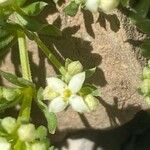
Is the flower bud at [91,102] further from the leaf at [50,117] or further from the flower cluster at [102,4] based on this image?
the flower cluster at [102,4]

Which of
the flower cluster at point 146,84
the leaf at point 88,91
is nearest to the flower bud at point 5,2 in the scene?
the leaf at point 88,91

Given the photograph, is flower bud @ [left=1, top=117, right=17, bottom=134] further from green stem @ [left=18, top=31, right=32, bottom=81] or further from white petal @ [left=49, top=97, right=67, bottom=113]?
green stem @ [left=18, top=31, right=32, bottom=81]

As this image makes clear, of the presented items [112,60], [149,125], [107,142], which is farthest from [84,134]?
[112,60]

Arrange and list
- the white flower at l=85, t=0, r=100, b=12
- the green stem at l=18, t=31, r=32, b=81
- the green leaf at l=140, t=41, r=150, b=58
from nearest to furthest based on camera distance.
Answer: the white flower at l=85, t=0, r=100, b=12 → the green stem at l=18, t=31, r=32, b=81 → the green leaf at l=140, t=41, r=150, b=58

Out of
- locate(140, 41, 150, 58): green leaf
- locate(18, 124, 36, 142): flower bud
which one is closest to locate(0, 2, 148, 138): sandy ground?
locate(140, 41, 150, 58): green leaf

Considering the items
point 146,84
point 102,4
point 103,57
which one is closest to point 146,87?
point 146,84

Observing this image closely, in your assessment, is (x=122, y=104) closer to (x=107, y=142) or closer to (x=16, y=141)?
(x=107, y=142)
